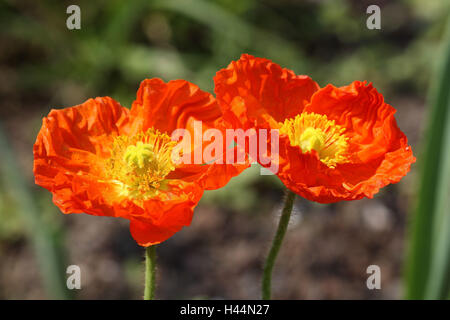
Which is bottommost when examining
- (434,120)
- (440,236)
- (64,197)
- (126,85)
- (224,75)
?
(440,236)

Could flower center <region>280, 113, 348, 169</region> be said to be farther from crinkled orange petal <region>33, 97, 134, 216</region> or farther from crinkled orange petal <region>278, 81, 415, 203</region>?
crinkled orange petal <region>33, 97, 134, 216</region>

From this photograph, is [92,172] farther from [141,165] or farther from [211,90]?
[211,90]

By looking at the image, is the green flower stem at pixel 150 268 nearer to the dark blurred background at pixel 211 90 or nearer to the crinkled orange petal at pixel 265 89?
the crinkled orange petal at pixel 265 89

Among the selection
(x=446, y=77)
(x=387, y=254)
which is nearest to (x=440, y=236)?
(x=446, y=77)

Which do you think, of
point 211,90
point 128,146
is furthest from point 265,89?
point 211,90

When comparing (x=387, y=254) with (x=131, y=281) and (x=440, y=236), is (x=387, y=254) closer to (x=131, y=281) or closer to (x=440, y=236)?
(x=440, y=236)

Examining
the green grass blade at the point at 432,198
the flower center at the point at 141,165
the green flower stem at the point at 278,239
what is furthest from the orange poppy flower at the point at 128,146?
the green grass blade at the point at 432,198
